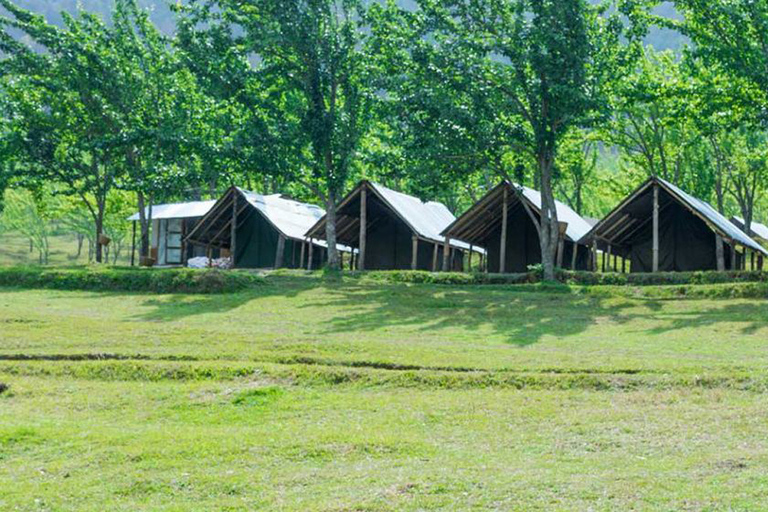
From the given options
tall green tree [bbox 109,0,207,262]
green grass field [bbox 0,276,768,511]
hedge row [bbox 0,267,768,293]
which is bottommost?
green grass field [bbox 0,276,768,511]

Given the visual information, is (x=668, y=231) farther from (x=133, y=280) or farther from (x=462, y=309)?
(x=133, y=280)

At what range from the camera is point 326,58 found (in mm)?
40594

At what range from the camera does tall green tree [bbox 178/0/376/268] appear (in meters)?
39.6

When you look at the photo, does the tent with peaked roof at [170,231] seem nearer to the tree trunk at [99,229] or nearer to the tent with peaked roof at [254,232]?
the tree trunk at [99,229]

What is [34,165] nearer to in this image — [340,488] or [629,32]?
[629,32]

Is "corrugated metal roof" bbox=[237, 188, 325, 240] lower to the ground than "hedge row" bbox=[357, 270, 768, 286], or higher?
higher

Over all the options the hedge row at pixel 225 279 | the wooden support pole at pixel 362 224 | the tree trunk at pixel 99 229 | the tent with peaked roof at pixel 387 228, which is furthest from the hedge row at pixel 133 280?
the tree trunk at pixel 99 229

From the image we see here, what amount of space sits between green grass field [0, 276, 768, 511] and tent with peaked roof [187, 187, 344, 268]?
1994 cm

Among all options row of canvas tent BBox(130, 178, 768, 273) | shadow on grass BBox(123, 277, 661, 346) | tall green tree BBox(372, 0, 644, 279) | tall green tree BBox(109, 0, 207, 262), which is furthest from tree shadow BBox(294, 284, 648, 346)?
tall green tree BBox(109, 0, 207, 262)

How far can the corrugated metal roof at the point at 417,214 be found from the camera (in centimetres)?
4375

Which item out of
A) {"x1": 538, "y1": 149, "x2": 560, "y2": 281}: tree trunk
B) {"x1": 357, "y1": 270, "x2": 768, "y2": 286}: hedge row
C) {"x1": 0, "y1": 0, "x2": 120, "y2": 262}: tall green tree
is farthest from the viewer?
{"x1": 0, "y1": 0, "x2": 120, "y2": 262}: tall green tree

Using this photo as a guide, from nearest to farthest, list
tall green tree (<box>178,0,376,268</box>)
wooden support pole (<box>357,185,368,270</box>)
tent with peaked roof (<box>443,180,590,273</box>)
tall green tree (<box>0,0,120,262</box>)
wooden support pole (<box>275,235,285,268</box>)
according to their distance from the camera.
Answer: tall green tree (<box>178,0,376,268</box>)
tent with peaked roof (<box>443,180,590,273</box>)
wooden support pole (<box>357,185,368,270</box>)
tall green tree (<box>0,0,120,262</box>)
wooden support pole (<box>275,235,285,268</box>)

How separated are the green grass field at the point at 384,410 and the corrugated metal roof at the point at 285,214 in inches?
785

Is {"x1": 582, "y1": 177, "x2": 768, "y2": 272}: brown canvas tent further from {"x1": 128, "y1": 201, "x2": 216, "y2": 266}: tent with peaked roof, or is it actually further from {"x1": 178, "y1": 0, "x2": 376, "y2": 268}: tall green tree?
{"x1": 128, "y1": 201, "x2": 216, "y2": 266}: tent with peaked roof
